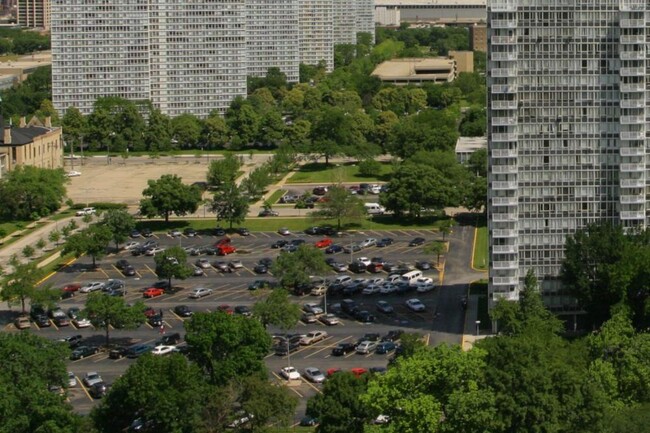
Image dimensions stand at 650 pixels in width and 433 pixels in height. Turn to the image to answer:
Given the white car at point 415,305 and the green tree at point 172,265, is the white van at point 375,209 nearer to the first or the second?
the green tree at point 172,265

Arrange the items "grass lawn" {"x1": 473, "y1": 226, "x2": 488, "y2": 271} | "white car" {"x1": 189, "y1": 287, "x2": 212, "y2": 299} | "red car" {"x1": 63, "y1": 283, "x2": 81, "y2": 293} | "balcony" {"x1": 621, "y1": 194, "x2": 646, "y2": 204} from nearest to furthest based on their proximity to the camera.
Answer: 1. "balcony" {"x1": 621, "y1": 194, "x2": 646, "y2": 204}
2. "white car" {"x1": 189, "y1": 287, "x2": 212, "y2": 299}
3. "red car" {"x1": 63, "y1": 283, "x2": 81, "y2": 293}
4. "grass lawn" {"x1": 473, "y1": 226, "x2": 488, "y2": 271}

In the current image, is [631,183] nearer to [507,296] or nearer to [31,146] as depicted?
[507,296]

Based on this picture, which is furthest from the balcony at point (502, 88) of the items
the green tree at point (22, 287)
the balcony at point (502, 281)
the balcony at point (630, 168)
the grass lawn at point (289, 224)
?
the grass lawn at point (289, 224)

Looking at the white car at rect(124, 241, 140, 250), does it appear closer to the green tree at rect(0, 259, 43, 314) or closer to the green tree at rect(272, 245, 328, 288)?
the green tree at rect(0, 259, 43, 314)

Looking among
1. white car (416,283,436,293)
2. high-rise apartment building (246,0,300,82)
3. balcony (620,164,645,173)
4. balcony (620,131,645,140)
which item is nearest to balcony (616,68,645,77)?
balcony (620,131,645,140)

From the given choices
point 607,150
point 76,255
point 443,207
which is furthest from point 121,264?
point 607,150

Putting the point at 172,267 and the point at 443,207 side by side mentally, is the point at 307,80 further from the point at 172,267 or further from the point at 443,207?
the point at 172,267

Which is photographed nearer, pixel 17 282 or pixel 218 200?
pixel 17 282
